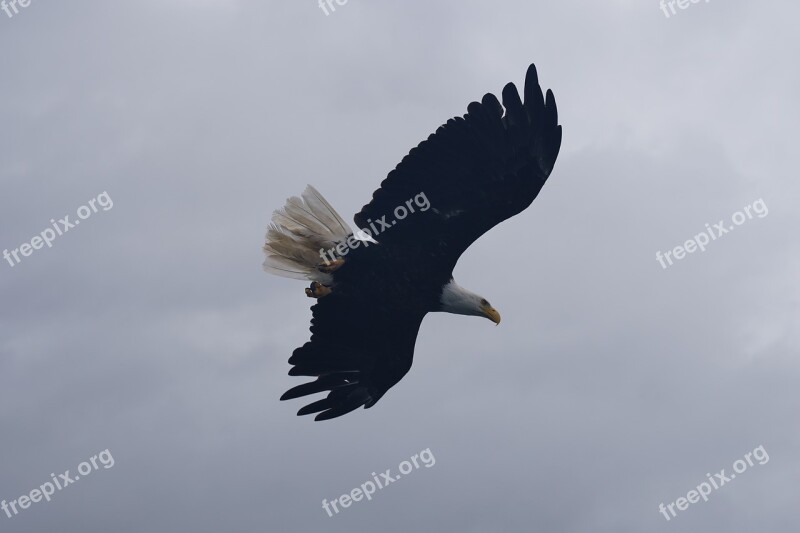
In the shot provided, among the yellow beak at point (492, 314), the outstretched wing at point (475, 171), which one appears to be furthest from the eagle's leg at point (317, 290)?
the yellow beak at point (492, 314)

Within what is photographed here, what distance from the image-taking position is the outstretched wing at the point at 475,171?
1421 centimetres

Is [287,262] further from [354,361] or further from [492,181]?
[492,181]

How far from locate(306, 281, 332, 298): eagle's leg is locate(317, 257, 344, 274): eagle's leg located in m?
0.18

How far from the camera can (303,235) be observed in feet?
51.4

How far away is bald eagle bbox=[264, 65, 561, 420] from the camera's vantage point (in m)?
14.3

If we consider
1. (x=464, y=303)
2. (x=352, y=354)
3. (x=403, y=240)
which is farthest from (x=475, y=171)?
(x=352, y=354)

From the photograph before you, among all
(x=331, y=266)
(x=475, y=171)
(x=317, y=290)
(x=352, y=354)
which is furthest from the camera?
(x=352, y=354)

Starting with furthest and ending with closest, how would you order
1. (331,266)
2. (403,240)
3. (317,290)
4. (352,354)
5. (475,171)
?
(352,354), (317,290), (331,266), (403,240), (475,171)

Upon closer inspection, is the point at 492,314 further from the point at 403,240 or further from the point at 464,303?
the point at 403,240

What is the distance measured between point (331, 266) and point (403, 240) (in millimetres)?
987

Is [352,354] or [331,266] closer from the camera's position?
[331,266]

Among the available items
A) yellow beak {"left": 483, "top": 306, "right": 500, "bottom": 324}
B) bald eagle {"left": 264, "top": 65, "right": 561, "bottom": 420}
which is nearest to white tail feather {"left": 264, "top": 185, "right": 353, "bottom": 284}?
bald eagle {"left": 264, "top": 65, "right": 561, "bottom": 420}

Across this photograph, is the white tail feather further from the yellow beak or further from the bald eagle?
the yellow beak
